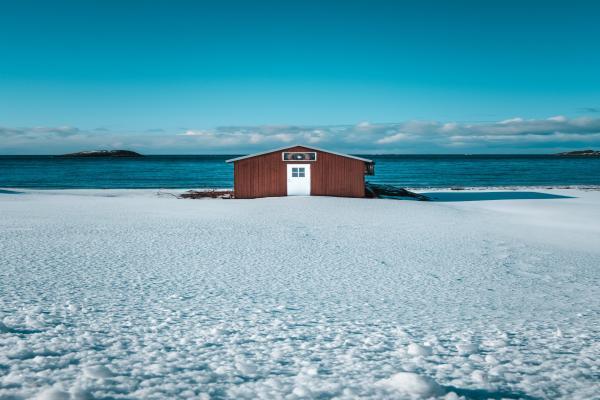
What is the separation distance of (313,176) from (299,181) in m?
0.98

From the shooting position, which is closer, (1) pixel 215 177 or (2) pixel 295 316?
(2) pixel 295 316

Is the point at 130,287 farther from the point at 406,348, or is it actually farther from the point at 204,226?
the point at 204,226

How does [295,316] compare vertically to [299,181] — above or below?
below

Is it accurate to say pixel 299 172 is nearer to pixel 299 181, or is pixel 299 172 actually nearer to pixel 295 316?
pixel 299 181

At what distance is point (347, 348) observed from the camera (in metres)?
5.47

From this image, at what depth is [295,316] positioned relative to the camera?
677 cm

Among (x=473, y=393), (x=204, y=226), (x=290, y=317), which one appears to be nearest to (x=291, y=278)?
(x=290, y=317)

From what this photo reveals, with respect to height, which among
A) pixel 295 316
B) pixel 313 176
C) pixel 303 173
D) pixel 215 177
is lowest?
pixel 295 316

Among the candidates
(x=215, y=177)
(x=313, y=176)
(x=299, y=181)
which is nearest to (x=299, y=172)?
(x=299, y=181)

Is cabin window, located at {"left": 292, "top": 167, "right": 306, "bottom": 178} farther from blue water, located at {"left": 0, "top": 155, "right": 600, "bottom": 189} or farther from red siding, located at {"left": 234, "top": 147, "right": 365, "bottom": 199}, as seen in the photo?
blue water, located at {"left": 0, "top": 155, "right": 600, "bottom": 189}

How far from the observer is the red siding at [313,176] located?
30625mm

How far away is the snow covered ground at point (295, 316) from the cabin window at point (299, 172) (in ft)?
50.6

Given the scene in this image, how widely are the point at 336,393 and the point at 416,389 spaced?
0.74 m

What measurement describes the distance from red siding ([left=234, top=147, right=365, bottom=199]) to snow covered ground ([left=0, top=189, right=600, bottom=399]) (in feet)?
50.1
